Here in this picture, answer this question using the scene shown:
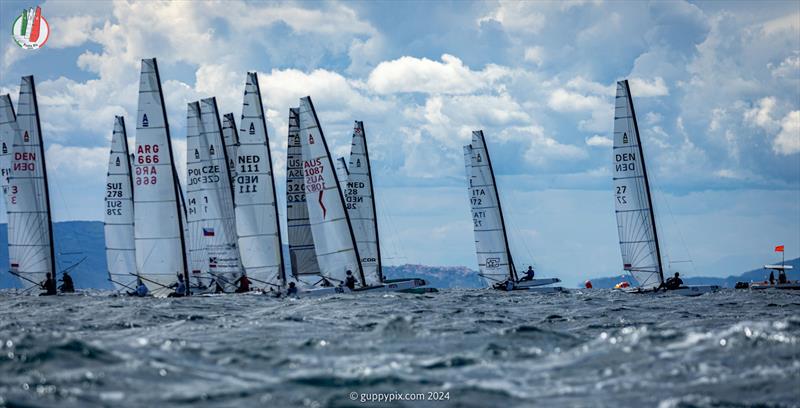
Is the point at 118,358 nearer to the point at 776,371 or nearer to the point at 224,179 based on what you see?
the point at 776,371

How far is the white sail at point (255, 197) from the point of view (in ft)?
174

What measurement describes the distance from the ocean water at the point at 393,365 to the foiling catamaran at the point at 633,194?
29827 mm

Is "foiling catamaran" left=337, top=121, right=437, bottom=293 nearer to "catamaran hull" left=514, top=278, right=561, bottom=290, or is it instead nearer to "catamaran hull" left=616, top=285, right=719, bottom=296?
"catamaran hull" left=514, top=278, right=561, bottom=290

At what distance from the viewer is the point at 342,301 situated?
41.9 meters

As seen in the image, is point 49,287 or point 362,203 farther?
point 362,203

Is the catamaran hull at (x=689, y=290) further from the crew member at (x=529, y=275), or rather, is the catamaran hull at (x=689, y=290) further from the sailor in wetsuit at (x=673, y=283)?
the crew member at (x=529, y=275)

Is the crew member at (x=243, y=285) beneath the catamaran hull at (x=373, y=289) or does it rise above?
above

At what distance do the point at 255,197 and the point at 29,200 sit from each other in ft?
41.5

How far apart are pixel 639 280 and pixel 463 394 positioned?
1737 inches

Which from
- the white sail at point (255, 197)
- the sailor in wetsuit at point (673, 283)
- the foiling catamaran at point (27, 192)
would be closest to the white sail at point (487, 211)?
the sailor in wetsuit at point (673, 283)

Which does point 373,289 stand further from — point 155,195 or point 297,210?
point 155,195

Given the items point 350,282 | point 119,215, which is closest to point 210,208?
point 119,215

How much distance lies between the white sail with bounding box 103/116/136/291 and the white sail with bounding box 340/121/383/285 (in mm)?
12914

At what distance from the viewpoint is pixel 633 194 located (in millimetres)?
56438
